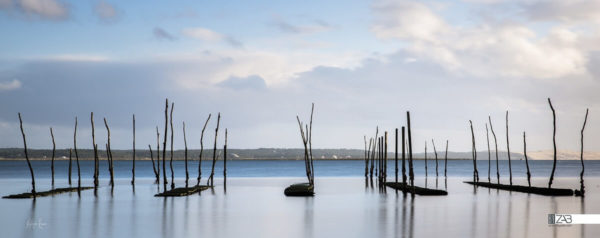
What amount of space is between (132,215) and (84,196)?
11659 mm

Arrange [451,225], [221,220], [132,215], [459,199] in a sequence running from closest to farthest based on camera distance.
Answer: [451,225] < [221,220] < [132,215] < [459,199]

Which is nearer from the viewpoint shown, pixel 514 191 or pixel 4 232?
pixel 4 232

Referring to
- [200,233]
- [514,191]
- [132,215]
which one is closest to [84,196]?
[132,215]

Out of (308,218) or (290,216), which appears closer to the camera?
(308,218)

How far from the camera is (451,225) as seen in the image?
71.4 feet

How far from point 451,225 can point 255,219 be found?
254 inches

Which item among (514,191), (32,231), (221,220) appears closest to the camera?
(32,231)

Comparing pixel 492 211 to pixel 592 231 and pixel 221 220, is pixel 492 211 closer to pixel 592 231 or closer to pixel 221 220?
pixel 592 231

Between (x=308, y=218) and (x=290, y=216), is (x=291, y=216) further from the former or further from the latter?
(x=308, y=218)

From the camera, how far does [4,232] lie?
19.8 meters

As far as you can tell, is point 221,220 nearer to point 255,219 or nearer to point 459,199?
point 255,219

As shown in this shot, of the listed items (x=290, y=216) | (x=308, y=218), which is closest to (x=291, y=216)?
(x=290, y=216)

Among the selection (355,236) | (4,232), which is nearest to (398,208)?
(355,236)

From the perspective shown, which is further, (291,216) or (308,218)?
(291,216)
